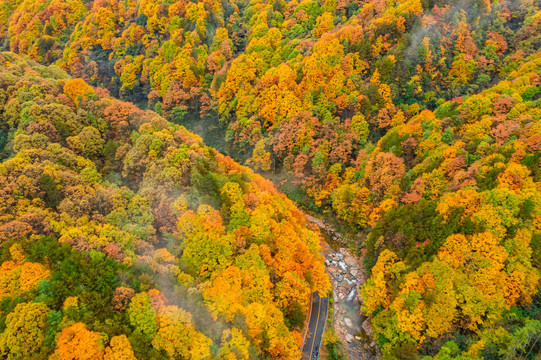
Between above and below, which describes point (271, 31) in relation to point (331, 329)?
above

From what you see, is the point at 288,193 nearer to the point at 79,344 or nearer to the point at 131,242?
the point at 131,242

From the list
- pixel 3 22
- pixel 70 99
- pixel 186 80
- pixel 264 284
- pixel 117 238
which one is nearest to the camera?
pixel 117 238

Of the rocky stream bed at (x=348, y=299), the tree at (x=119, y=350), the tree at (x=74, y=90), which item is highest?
the tree at (x=74, y=90)

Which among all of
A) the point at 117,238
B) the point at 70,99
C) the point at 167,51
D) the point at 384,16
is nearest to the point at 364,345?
the point at 117,238

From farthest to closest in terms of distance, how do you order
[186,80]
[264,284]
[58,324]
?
[186,80], [264,284], [58,324]

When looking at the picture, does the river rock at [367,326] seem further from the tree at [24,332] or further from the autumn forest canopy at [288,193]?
the tree at [24,332]

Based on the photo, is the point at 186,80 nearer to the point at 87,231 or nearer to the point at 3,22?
the point at 87,231

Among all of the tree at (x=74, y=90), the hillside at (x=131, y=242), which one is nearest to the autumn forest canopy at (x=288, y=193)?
the hillside at (x=131, y=242)
